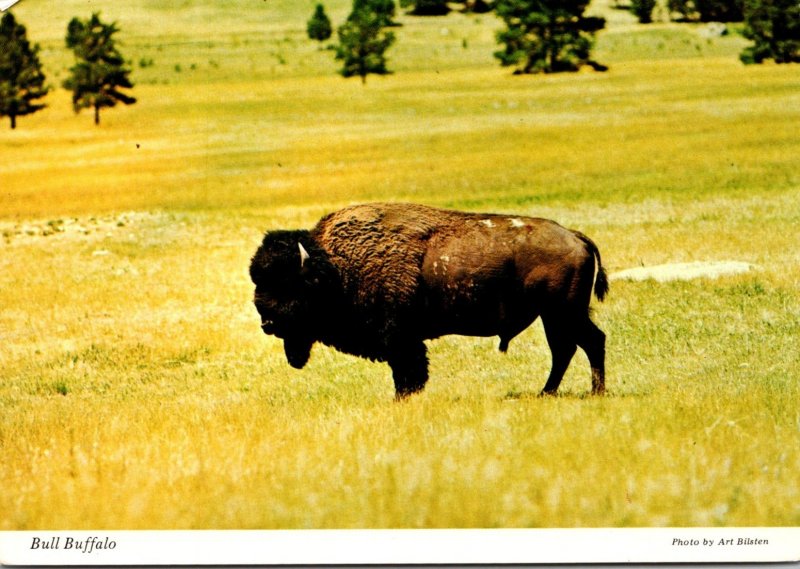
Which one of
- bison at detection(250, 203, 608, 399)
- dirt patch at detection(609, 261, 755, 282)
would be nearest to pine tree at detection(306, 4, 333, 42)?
dirt patch at detection(609, 261, 755, 282)

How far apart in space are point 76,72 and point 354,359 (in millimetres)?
16010

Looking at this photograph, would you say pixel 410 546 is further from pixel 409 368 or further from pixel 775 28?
pixel 775 28

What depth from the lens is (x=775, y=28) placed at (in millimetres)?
22875

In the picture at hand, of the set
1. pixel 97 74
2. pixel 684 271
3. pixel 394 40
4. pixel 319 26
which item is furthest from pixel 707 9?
pixel 97 74

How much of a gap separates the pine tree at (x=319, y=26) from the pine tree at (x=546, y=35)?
19.3 feet

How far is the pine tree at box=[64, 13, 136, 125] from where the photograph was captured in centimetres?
1990

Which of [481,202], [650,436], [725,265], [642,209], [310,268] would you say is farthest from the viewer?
[481,202]

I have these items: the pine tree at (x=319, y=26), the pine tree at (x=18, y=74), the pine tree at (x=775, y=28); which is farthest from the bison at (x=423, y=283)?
the pine tree at (x=775, y=28)

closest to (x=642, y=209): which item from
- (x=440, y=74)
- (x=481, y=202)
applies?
(x=481, y=202)

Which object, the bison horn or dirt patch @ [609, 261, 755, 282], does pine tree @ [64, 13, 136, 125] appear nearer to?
dirt patch @ [609, 261, 755, 282]

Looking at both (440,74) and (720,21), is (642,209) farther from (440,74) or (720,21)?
(440,74)

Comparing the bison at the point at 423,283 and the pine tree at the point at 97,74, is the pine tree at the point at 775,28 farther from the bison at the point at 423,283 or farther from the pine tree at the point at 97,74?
the bison at the point at 423,283

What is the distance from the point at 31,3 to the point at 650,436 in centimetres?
1089

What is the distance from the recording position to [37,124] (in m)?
25.2
